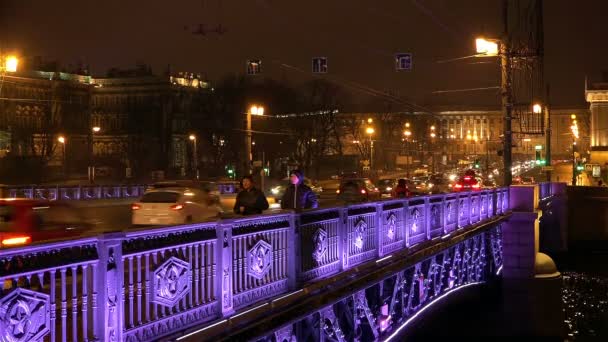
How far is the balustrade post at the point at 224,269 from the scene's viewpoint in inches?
316

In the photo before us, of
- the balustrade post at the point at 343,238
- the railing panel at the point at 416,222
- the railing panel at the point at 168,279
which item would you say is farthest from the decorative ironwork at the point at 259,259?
the railing panel at the point at 416,222

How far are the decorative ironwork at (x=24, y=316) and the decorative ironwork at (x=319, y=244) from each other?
5457mm

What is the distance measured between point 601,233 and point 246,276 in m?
50.1

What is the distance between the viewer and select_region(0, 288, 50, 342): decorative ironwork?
204 inches

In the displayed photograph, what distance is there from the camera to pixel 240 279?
8.62m

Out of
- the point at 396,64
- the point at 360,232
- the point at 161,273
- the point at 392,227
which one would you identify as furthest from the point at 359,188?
the point at 161,273

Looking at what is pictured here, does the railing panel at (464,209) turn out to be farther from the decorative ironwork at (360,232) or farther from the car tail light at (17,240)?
the car tail light at (17,240)

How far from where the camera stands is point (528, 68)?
120 ft

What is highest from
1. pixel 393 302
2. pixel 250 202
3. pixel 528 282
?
Answer: pixel 250 202

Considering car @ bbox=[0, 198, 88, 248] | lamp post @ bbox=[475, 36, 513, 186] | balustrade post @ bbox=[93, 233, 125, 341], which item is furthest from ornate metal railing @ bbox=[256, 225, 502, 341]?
lamp post @ bbox=[475, 36, 513, 186]

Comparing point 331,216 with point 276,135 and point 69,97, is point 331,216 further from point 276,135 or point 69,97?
point 69,97

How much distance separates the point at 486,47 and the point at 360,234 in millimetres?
18103

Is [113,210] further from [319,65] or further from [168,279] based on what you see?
[168,279]

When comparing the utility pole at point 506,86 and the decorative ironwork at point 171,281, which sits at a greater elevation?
the utility pole at point 506,86
